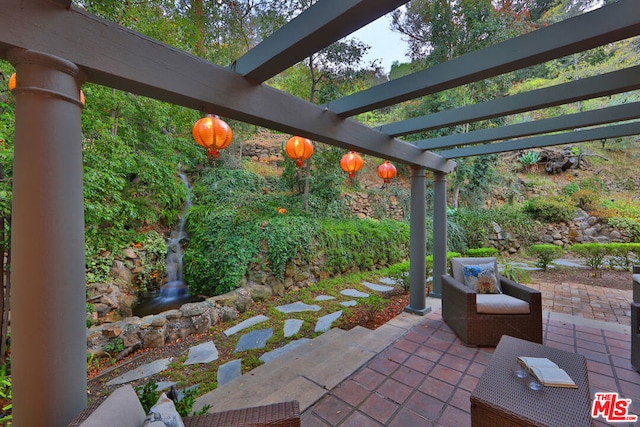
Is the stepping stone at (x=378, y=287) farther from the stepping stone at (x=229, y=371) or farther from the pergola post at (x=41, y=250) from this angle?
the pergola post at (x=41, y=250)

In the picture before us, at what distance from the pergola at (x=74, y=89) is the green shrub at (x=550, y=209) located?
30.2 ft

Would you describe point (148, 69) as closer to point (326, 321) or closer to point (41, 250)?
point (41, 250)

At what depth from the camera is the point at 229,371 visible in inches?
108

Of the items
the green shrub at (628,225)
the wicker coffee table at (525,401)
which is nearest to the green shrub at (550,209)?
the green shrub at (628,225)

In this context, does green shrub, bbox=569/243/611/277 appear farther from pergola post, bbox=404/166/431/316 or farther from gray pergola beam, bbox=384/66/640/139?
gray pergola beam, bbox=384/66/640/139

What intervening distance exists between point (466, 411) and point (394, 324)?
60.1 inches

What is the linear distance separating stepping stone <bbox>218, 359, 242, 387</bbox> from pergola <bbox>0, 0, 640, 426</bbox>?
63.5 inches

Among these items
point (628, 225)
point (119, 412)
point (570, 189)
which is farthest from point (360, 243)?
point (570, 189)

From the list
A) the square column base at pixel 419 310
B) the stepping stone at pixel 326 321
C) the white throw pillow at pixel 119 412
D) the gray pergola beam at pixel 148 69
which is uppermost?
the gray pergola beam at pixel 148 69

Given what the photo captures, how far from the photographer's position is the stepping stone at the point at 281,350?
9.79ft

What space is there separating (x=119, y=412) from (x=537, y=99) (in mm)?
3407

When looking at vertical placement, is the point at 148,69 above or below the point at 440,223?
above

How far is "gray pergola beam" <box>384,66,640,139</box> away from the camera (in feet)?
6.44

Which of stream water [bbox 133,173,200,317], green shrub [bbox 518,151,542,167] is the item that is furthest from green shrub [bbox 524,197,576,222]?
stream water [bbox 133,173,200,317]
